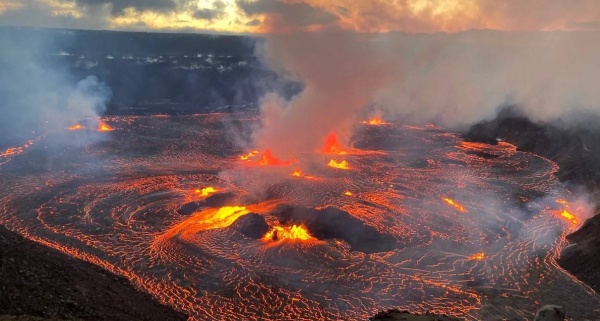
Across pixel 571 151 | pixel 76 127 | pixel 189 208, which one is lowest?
pixel 76 127

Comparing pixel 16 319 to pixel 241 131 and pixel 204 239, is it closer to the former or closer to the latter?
pixel 204 239

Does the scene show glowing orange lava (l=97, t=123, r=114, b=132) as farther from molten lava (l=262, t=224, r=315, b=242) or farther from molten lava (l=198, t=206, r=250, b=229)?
molten lava (l=262, t=224, r=315, b=242)

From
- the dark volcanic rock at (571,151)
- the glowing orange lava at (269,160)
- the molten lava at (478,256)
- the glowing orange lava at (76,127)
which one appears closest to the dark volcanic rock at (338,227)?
the molten lava at (478,256)

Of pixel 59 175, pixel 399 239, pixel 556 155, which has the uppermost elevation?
pixel 556 155

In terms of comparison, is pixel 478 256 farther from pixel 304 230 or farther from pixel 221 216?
pixel 221 216

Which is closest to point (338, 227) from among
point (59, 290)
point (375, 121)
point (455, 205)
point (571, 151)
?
point (455, 205)

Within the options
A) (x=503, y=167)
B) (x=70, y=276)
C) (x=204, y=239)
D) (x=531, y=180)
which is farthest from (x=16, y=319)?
(x=503, y=167)
